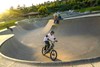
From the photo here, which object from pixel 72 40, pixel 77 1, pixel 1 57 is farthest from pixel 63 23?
pixel 77 1

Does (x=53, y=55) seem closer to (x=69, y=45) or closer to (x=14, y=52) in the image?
(x=14, y=52)

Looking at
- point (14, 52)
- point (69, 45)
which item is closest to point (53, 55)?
point (14, 52)

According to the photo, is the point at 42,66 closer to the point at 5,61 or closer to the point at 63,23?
the point at 5,61

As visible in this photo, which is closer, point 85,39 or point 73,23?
point 85,39

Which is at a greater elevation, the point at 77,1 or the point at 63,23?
the point at 63,23

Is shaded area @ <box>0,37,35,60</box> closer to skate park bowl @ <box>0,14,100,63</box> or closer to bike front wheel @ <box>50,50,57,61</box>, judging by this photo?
skate park bowl @ <box>0,14,100,63</box>

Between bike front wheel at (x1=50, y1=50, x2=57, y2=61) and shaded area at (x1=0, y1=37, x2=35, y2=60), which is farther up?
bike front wheel at (x1=50, y1=50, x2=57, y2=61)

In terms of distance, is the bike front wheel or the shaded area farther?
the shaded area

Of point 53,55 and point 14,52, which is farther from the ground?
point 53,55

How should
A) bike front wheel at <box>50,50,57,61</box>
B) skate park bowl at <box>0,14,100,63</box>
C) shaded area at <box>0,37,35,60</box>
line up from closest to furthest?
1. bike front wheel at <box>50,50,57,61</box>
2. skate park bowl at <box>0,14,100,63</box>
3. shaded area at <box>0,37,35,60</box>

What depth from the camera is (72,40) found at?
1994 cm

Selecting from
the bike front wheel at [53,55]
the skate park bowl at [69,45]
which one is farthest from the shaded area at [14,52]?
the bike front wheel at [53,55]

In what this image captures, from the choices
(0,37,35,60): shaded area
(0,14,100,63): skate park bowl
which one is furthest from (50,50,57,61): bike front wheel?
(0,37,35,60): shaded area

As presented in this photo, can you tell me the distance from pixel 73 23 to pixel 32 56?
25.7ft
